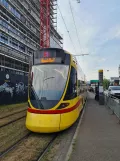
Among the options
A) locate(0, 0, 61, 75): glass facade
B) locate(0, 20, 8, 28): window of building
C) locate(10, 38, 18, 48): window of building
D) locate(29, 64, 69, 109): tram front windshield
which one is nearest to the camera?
locate(29, 64, 69, 109): tram front windshield

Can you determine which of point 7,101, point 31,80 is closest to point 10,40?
point 7,101

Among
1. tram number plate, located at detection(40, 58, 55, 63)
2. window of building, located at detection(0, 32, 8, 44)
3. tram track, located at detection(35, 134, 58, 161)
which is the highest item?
window of building, located at detection(0, 32, 8, 44)

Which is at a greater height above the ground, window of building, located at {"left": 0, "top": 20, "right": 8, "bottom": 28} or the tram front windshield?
window of building, located at {"left": 0, "top": 20, "right": 8, "bottom": 28}

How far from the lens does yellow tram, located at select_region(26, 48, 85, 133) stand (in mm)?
9023

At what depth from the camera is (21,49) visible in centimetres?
6719

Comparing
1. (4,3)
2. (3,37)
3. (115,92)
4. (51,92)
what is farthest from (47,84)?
(4,3)

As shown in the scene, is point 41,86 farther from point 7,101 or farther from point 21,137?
point 7,101

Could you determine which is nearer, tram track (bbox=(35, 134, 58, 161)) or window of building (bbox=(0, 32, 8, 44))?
tram track (bbox=(35, 134, 58, 161))

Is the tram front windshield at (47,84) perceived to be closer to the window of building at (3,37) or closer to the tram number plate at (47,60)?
the tram number plate at (47,60)

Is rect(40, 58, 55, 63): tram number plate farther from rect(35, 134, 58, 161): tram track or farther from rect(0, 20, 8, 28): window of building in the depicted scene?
rect(0, 20, 8, 28): window of building

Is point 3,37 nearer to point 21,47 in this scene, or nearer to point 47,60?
point 21,47

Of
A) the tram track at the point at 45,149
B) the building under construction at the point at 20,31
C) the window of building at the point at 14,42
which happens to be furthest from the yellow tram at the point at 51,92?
the window of building at the point at 14,42

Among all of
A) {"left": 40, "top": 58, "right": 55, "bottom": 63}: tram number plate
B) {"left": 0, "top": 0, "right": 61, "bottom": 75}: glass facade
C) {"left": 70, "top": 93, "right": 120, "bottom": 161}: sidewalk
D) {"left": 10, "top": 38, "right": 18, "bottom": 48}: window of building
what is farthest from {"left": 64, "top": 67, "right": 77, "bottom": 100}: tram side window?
{"left": 10, "top": 38, "right": 18, "bottom": 48}: window of building

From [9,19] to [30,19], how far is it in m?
18.7
